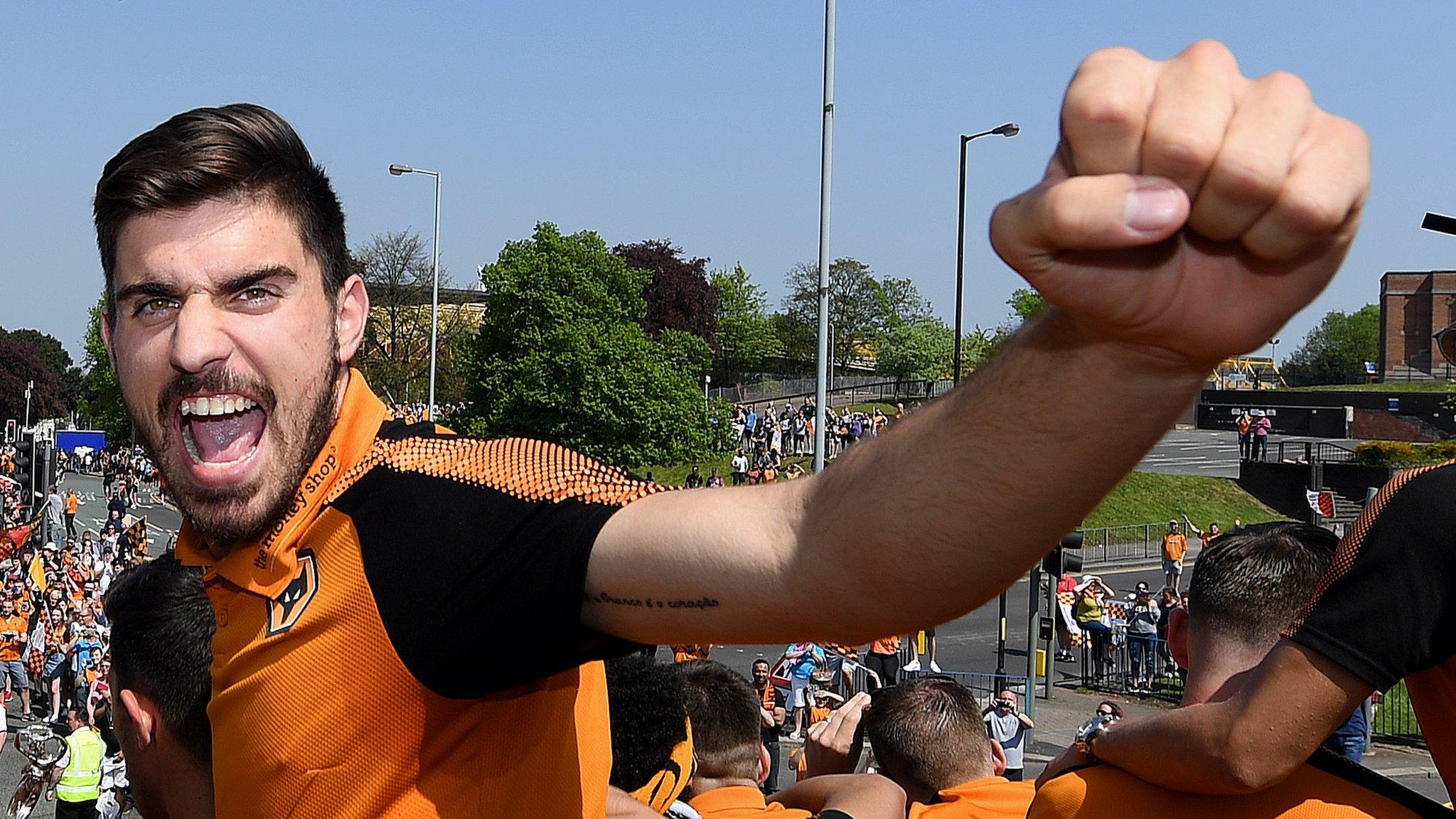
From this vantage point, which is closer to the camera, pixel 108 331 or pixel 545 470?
pixel 545 470

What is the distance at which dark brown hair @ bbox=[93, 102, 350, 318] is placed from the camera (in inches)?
81.4

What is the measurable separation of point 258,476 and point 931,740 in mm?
2790

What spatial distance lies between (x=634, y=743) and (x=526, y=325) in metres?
47.9

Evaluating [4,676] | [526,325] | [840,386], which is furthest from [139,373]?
[840,386]

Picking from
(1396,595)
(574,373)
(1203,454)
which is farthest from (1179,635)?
(1203,454)

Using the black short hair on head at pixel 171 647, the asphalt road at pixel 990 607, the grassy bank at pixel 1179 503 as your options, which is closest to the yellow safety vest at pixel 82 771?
the asphalt road at pixel 990 607

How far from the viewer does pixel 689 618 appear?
161 cm

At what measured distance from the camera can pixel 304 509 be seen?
6.54 feet

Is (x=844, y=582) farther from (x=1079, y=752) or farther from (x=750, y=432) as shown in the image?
(x=750, y=432)

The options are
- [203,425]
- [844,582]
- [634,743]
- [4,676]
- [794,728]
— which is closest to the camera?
[844,582]

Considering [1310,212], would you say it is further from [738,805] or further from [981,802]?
[738,805]

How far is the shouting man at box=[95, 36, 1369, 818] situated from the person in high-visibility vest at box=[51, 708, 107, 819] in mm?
12016

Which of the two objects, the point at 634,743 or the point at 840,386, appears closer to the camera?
the point at 634,743

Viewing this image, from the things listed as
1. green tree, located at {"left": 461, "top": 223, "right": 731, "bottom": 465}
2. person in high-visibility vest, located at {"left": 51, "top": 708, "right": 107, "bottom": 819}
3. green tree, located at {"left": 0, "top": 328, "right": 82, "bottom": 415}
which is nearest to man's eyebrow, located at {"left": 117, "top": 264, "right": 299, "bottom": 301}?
person in high-visibility vest, located at {"left": 51, "top": 708, "right": 107, "bottom": 819}
